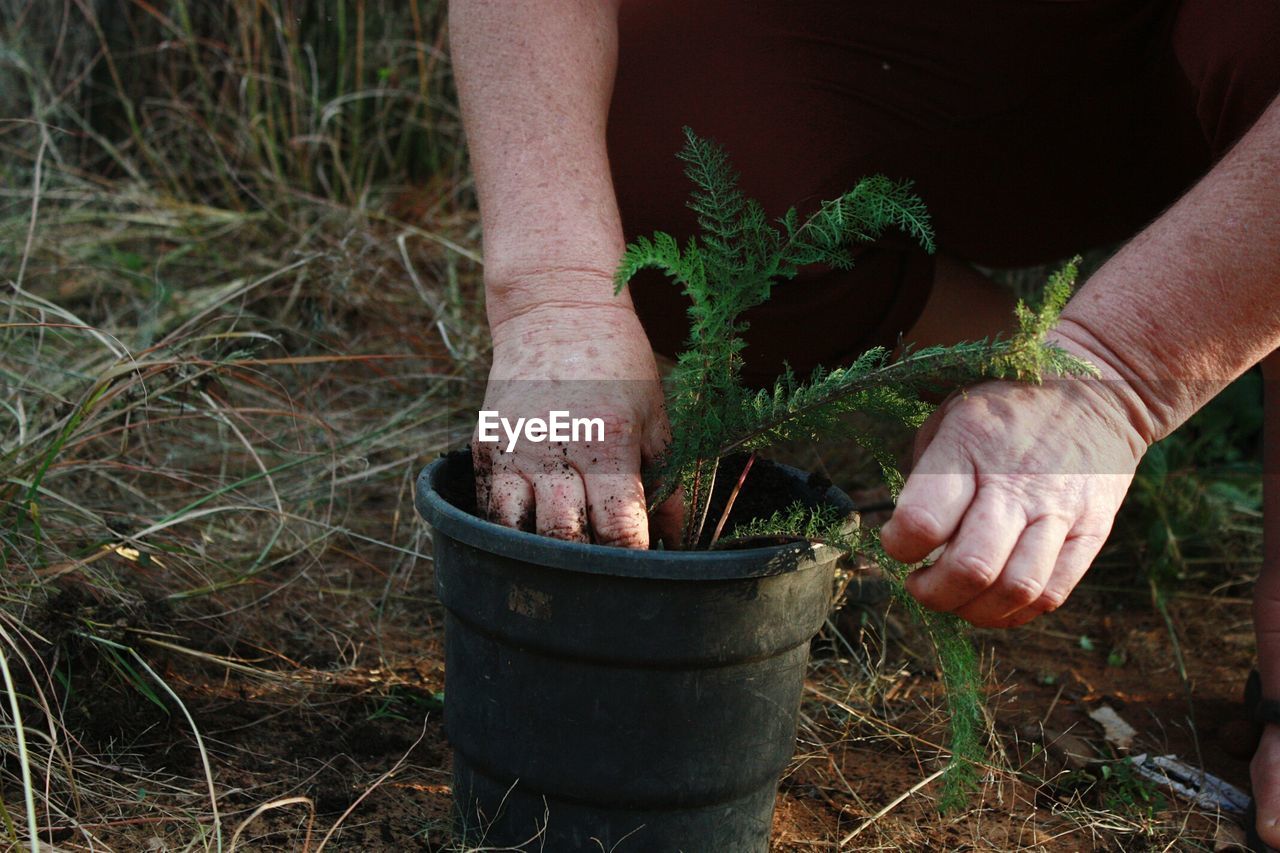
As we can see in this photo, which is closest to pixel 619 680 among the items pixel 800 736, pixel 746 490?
pixel 746 490

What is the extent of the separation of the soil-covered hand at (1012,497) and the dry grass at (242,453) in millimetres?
568

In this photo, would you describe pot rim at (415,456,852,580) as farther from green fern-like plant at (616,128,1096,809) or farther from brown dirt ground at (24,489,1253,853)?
brown dirt ground at (24,489,1253,853)

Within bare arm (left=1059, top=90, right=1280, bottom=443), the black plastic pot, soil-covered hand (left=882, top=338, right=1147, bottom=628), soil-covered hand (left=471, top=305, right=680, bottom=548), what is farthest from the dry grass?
bare arm (left=1059, top=90, right=1280, bottom=443)

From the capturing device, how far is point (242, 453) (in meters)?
2.63

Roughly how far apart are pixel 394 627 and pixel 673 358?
0.71 metres

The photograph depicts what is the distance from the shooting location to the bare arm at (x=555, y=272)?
1.29m

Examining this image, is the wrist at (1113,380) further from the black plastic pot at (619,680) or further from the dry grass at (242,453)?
the dry grass at (242,453)

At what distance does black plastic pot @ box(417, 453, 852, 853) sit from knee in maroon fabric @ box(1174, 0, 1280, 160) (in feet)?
2.77

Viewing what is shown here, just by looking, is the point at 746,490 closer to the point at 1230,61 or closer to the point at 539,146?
the point at 539,146

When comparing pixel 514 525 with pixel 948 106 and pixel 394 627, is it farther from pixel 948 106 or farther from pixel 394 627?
pixel 948 106

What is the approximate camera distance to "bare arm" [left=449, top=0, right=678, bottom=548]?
1.29 m

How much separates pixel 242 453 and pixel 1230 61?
2.13 m
